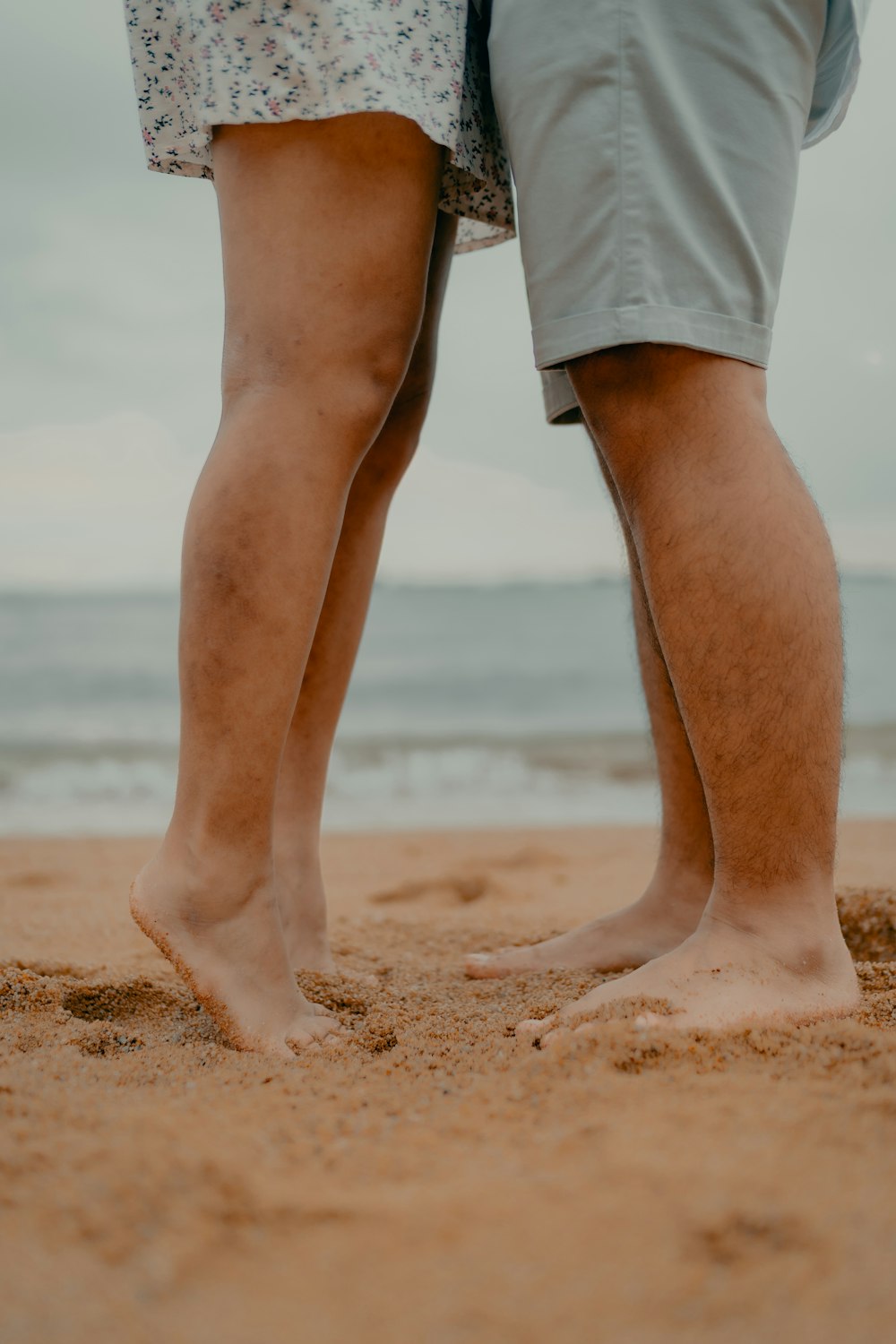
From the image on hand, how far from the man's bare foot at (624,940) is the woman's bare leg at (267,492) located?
0.42m

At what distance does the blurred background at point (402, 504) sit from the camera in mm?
4156

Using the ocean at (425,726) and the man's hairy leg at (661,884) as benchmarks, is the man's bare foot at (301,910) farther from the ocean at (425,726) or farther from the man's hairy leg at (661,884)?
the ocean at (425,726)

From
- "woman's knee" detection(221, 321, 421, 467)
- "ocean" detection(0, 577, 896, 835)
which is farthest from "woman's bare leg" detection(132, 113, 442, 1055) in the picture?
"ocean" detection(0, 577, 896, 835)

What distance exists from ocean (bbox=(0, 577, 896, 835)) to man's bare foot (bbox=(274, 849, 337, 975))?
2.40 feet

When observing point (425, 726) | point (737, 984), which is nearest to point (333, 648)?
point (737, 984)

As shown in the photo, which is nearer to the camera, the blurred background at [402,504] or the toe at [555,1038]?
the toe at [555,1038]

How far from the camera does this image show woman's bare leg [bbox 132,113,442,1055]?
96 cm

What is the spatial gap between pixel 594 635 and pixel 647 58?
14.4 metres

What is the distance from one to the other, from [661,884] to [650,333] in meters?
0.81

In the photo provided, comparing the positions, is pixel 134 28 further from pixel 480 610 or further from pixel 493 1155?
pixel 480 610

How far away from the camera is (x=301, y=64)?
0.97m

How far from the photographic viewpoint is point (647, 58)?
0.92 m

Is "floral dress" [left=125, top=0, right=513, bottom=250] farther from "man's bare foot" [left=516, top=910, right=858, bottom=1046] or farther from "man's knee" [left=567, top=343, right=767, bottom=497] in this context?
"man's bare foot" [left=516, top=910, right=858, bottom=1046]

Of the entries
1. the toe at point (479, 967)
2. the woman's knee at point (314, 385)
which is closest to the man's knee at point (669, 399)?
the woman's knee at point (314, 385)
